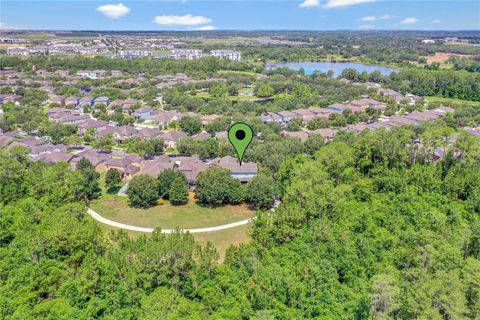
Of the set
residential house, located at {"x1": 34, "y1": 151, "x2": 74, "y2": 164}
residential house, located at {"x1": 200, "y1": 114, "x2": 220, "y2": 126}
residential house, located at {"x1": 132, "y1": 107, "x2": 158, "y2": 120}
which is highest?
residential house, located at {"x1": 132, "y1": 107, "x2": 158, "y2": 120}

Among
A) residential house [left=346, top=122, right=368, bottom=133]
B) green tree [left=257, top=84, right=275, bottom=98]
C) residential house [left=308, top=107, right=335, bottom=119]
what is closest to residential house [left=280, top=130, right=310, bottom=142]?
residential house [left=346, top=122, right=368, bottom=133]

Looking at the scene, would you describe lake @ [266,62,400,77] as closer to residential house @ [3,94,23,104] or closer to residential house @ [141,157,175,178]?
residential house @ [3,94,23,104]

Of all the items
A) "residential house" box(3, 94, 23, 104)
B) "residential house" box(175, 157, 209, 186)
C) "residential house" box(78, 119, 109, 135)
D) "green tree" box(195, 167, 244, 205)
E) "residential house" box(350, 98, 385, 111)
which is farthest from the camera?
"residential house" box(3, 94, 23, 104)

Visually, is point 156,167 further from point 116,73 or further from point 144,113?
point 116,73

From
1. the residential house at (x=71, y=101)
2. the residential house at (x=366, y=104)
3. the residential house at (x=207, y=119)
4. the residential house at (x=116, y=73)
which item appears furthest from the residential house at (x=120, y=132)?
the residential house at (x=116, y=73)

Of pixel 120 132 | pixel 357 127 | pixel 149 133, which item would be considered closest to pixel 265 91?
pixel 357 127

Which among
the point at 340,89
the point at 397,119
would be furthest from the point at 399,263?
the point at 340,89

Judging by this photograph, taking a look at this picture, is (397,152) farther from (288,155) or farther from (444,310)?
(444,310)
